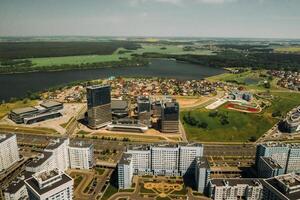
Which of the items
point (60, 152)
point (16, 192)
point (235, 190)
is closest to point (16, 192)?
point (16, 192)

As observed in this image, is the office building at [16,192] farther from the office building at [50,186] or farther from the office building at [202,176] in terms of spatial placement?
the office building at [202,176]

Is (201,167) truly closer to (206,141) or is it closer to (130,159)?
(130,159)

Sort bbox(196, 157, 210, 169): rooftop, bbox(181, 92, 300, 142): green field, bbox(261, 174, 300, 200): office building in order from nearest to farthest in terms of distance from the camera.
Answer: bbox(261, 174, 300, 200): office building → bbox(196, 157, 210, 169): rooftop → bbox(181, 92, 300, 142): green field

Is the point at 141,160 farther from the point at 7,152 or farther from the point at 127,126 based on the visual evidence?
the point at 7,152

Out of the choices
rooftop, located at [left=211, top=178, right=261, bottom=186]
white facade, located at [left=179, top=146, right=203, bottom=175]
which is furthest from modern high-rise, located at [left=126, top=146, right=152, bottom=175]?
rooftop, located at [left=211, top=178, right=261, bottom=186]

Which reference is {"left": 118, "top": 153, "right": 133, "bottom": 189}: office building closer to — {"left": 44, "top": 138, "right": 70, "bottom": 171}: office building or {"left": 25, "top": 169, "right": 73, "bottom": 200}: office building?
{"left": 44, "top": 138, "right": 70, "bottom": 171}: office building
